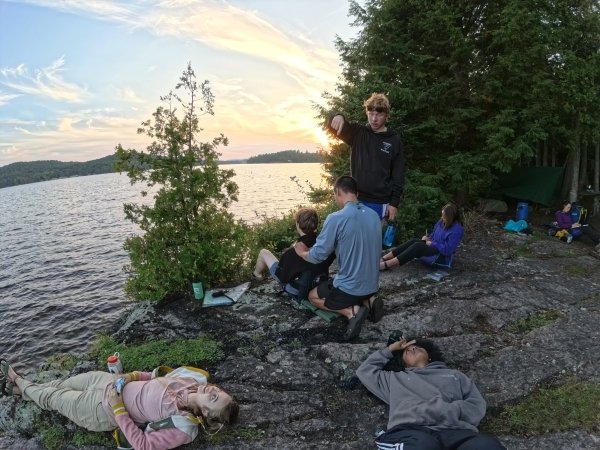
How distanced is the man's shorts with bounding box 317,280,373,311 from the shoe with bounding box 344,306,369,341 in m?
0.16

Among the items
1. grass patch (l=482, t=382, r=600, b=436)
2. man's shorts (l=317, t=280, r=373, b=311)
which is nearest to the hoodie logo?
man's shorts (l=317, t=280, r=373, b=311)

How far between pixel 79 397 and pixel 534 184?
13910mm

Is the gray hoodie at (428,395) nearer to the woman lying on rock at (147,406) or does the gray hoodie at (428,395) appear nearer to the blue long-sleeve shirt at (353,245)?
the blue long-sleeve shirt at (353,245)

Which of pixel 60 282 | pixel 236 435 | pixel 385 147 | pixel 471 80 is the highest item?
pixel 471 80

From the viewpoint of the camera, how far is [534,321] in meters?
5.83

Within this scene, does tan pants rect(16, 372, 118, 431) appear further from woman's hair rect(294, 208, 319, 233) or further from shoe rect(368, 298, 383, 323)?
shoe rect(368, 298, 383, 323)

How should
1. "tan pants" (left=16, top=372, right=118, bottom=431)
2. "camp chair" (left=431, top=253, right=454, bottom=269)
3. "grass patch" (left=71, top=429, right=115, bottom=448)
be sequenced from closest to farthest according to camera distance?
"grass patch" (left=71, top=429, right=115, bottom=448) → "tan pants" (left=16, top=372, right=118, bottom=431) → "camp chair" (left=431, top=253, right=454, bottom=269)

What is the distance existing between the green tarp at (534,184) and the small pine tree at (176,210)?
423 inches

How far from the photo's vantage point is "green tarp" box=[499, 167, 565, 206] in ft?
41.2

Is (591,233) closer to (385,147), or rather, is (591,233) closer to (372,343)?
(385,147)

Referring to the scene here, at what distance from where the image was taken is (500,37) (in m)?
10.3

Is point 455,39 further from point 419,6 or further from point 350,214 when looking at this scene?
point 350,214

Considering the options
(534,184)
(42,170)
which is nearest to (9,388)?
(534,184)

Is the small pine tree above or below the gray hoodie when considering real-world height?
above
